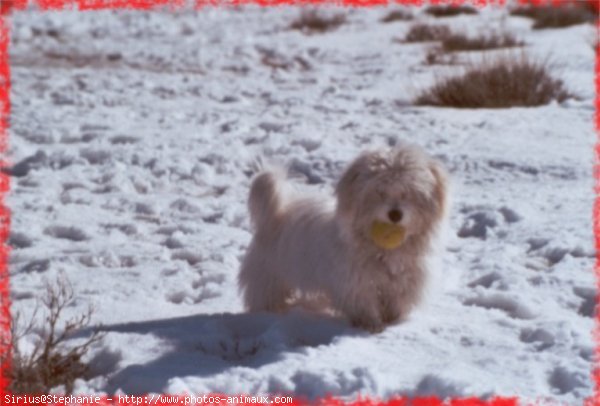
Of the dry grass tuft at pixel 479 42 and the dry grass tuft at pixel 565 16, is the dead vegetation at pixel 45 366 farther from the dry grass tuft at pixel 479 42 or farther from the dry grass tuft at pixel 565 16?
the dry grass tuft at pixel 565 16

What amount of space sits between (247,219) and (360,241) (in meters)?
2.18

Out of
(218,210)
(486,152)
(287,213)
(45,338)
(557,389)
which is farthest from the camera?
(486,152)

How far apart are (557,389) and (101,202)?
4094mm

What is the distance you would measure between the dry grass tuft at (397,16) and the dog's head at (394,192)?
501 inches

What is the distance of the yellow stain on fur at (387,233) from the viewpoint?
3785mm

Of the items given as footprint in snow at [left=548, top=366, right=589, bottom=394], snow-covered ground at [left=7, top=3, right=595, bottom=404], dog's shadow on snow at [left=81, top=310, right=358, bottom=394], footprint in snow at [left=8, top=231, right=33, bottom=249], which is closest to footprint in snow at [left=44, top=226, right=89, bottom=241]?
snow-covered ground at [left=7, top=3, right=595, bottom=404]

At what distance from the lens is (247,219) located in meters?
5.95

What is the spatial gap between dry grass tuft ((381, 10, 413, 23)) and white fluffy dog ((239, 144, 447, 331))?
493 inches

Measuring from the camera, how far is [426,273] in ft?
13.0

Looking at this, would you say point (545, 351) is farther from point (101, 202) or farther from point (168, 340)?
point (101, 202)

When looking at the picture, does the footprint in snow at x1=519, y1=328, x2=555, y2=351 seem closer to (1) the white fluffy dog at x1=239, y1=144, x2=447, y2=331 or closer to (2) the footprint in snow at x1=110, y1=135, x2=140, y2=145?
(1) the white fluffy dog at x1=239, y1=144, x2=447, y2=331

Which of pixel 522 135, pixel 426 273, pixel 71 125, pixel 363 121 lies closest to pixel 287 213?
pixel 426 273

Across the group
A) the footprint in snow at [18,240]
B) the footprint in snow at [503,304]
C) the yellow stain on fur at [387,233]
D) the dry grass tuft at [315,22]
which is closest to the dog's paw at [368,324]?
the yellow stain on fur at [387,233]

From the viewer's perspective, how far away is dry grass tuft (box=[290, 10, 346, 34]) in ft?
52.7
